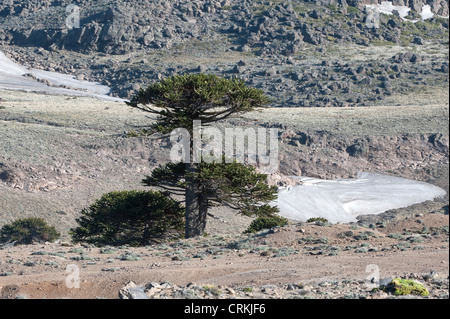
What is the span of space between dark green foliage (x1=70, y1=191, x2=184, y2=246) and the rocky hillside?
65996 millimetres

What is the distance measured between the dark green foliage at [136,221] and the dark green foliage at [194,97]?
3332mm

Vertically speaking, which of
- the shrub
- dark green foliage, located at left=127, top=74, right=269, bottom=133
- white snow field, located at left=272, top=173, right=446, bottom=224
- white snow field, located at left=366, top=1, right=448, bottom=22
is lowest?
white snow field, located at left=272, top=173, right=446, bottom=224

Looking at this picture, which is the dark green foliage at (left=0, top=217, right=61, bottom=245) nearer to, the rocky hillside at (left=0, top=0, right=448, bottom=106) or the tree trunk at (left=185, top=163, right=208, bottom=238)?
the tree trunk at (left=185, top=163, right=208, bottom=238)

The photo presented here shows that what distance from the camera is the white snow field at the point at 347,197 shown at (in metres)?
45.2

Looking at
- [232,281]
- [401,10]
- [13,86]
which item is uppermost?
[401,10]

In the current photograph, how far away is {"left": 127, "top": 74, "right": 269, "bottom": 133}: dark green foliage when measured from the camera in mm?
22750

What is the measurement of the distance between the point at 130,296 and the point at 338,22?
12080 centimetres

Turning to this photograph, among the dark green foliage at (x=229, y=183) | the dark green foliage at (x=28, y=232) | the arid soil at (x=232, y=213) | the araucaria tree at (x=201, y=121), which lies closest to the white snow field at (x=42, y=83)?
the arid soil at (x=232, y=213)

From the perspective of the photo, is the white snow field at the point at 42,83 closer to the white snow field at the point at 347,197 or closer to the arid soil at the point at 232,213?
the arid soil at the point at 232,213

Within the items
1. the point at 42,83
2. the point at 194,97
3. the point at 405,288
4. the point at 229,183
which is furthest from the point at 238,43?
the point at 405,288

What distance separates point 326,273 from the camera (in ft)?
50.8

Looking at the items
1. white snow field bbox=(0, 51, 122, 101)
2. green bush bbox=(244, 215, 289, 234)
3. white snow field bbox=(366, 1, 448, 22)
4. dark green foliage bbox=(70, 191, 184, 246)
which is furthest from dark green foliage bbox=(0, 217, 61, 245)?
white snow field bbox=(366, 1, 448, 22)

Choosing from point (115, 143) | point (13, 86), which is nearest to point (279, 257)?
point (115, 143)
